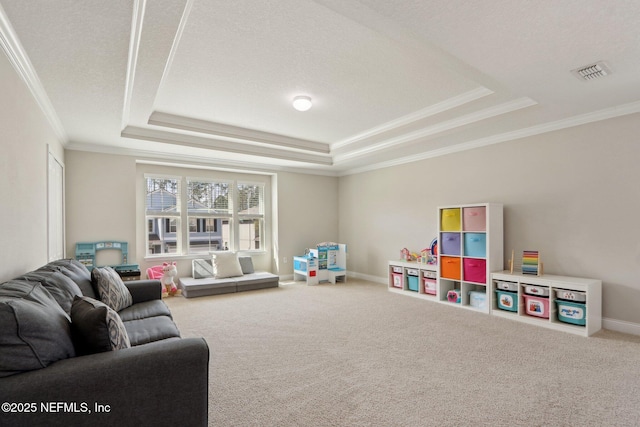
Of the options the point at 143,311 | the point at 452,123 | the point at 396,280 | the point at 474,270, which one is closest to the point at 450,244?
the point at 474,270

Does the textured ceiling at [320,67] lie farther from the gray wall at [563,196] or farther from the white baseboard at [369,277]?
the white baseboard at [369,277]

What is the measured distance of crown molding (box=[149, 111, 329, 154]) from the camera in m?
4.39

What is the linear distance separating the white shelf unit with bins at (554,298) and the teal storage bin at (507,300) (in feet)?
0.10

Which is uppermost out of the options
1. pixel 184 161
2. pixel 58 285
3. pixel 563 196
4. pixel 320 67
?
pixel 320 67

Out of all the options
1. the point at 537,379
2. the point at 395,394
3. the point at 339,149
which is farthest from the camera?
the point at 339,149

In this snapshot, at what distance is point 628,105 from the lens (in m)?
3.53

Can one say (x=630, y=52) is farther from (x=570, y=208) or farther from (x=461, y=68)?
(x=570, y=208)

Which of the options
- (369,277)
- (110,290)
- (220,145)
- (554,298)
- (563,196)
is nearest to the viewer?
(110,290)

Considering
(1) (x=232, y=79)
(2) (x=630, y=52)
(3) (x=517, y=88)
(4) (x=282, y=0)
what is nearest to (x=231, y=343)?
(1) (x=232, y=79)

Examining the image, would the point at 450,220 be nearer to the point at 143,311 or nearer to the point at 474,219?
the point at 474,219

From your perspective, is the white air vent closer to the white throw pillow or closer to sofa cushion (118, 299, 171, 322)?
sofa cushion (118, 299, 171, 322)

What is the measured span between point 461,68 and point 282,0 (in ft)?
5.43

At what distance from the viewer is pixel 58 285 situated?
2.17m

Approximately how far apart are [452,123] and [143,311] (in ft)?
13.8
